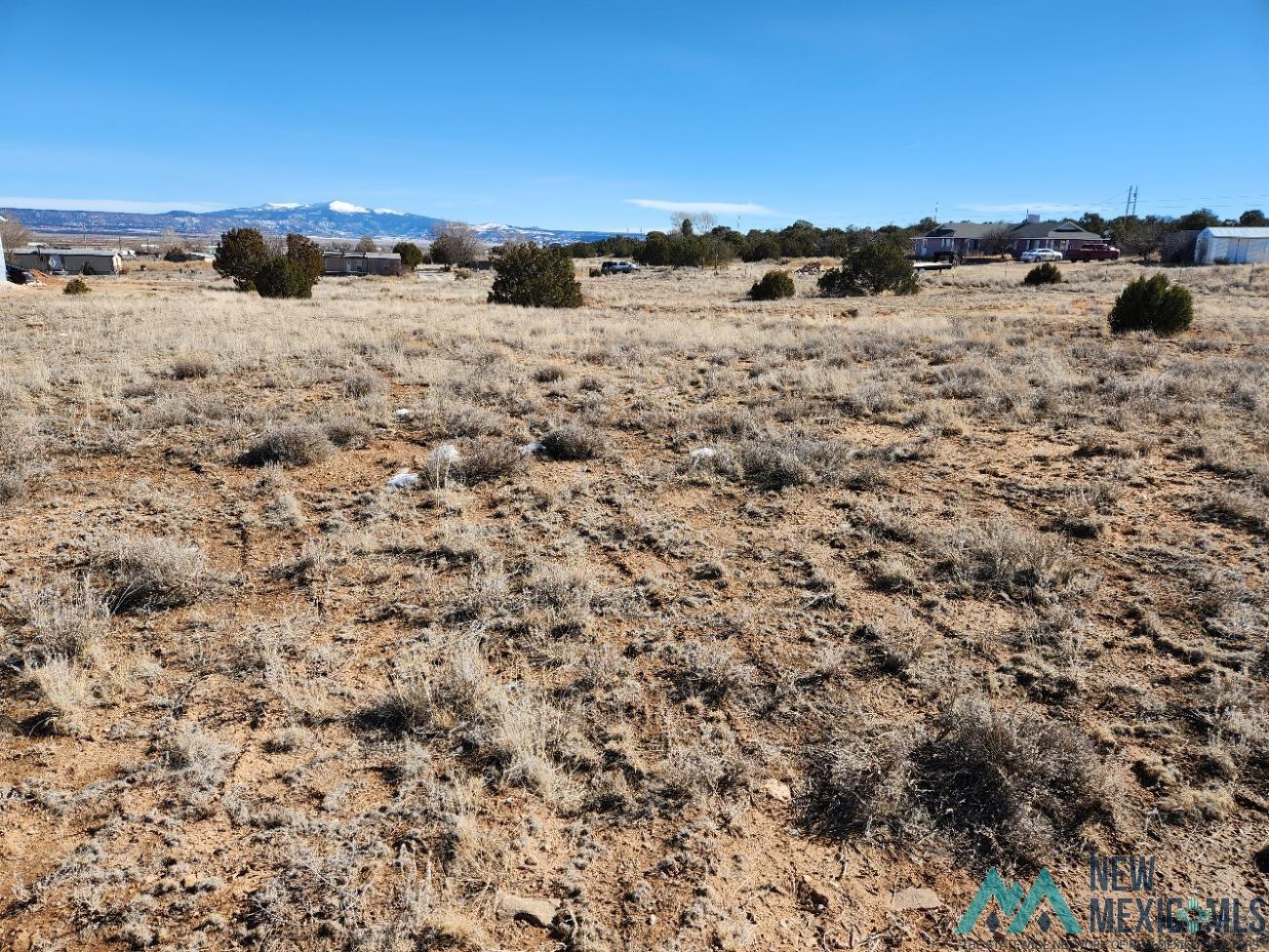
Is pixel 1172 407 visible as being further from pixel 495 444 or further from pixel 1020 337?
pixel 495 444

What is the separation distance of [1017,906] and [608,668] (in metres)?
2.25

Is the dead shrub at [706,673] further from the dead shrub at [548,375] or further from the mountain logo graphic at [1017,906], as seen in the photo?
the dead shrub at [548,375]

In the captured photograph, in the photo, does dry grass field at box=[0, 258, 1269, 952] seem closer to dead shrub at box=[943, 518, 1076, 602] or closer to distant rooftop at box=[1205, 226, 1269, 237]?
dead shrub at box=[943, 518, 1076, 602]

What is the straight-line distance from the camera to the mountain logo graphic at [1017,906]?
2.69m

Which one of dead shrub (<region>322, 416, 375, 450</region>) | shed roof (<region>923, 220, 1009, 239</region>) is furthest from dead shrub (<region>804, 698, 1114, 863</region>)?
shed roof (<region>923, 220, 1009, 239</region>)

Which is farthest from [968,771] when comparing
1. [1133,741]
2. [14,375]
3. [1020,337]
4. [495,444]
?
[1020,337]

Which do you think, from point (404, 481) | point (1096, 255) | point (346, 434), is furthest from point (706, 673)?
point (1096, 255)

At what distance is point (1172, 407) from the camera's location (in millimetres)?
8984

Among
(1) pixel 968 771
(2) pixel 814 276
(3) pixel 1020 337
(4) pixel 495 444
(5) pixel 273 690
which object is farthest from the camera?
(2) pixel 814 276

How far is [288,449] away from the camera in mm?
7227

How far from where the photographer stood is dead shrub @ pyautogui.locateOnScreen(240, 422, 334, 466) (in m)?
7.25

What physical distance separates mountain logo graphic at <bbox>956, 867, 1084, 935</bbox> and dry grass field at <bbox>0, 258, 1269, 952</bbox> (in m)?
0.07

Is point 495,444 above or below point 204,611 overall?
above

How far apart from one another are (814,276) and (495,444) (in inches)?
1723
